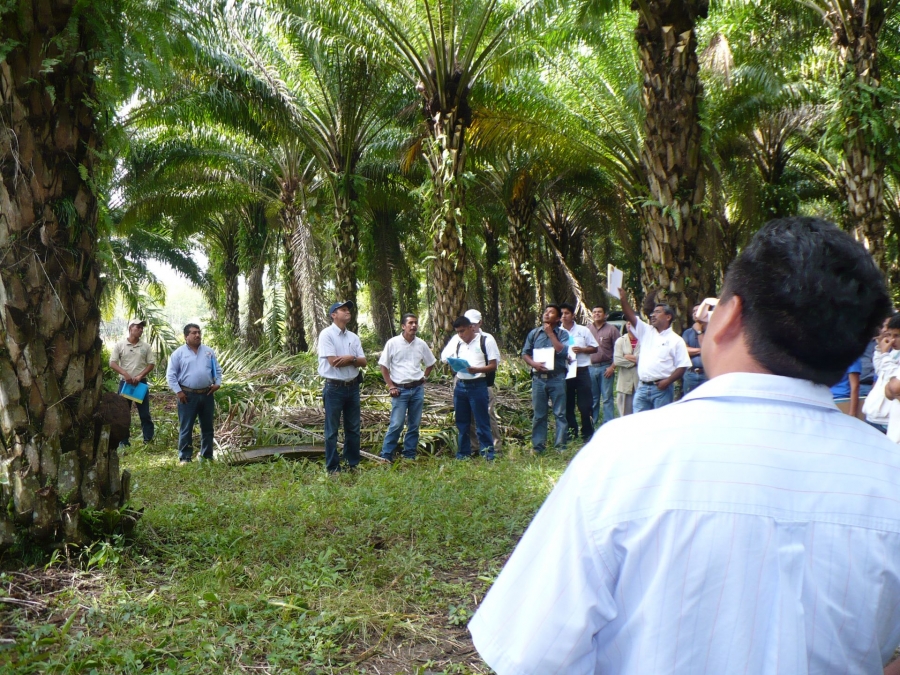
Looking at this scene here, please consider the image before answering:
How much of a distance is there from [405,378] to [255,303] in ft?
48.9

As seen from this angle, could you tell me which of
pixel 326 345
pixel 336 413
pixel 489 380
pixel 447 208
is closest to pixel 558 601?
pixel 326 345

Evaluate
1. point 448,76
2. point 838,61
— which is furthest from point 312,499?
point 838,61

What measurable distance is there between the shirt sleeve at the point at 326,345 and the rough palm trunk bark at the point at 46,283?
12.0ft

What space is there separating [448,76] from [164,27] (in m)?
6.96

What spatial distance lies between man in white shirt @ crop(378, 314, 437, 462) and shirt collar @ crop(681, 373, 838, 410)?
763cm

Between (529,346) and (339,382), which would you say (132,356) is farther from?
(529,346)

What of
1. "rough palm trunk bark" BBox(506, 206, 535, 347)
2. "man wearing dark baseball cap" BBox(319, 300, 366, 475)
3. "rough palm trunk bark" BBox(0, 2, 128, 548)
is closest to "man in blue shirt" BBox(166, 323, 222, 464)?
"man wearing dark baseball cap" BBox(319, 300, 366, 475)

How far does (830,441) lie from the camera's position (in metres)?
1.39

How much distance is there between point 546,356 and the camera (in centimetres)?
927

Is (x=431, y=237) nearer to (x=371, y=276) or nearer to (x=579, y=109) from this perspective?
(x=579, y=109)

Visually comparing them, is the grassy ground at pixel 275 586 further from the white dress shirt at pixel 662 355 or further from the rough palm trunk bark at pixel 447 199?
the rough palm trunk bark at pixel 447 199

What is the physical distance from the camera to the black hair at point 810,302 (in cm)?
142

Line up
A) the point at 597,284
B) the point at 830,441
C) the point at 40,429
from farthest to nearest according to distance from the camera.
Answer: the point at 597,284 < the point at 40,429 < the point at 830,441

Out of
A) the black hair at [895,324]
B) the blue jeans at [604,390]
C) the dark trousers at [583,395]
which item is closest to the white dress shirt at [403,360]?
the dark trousers at [583,395]
